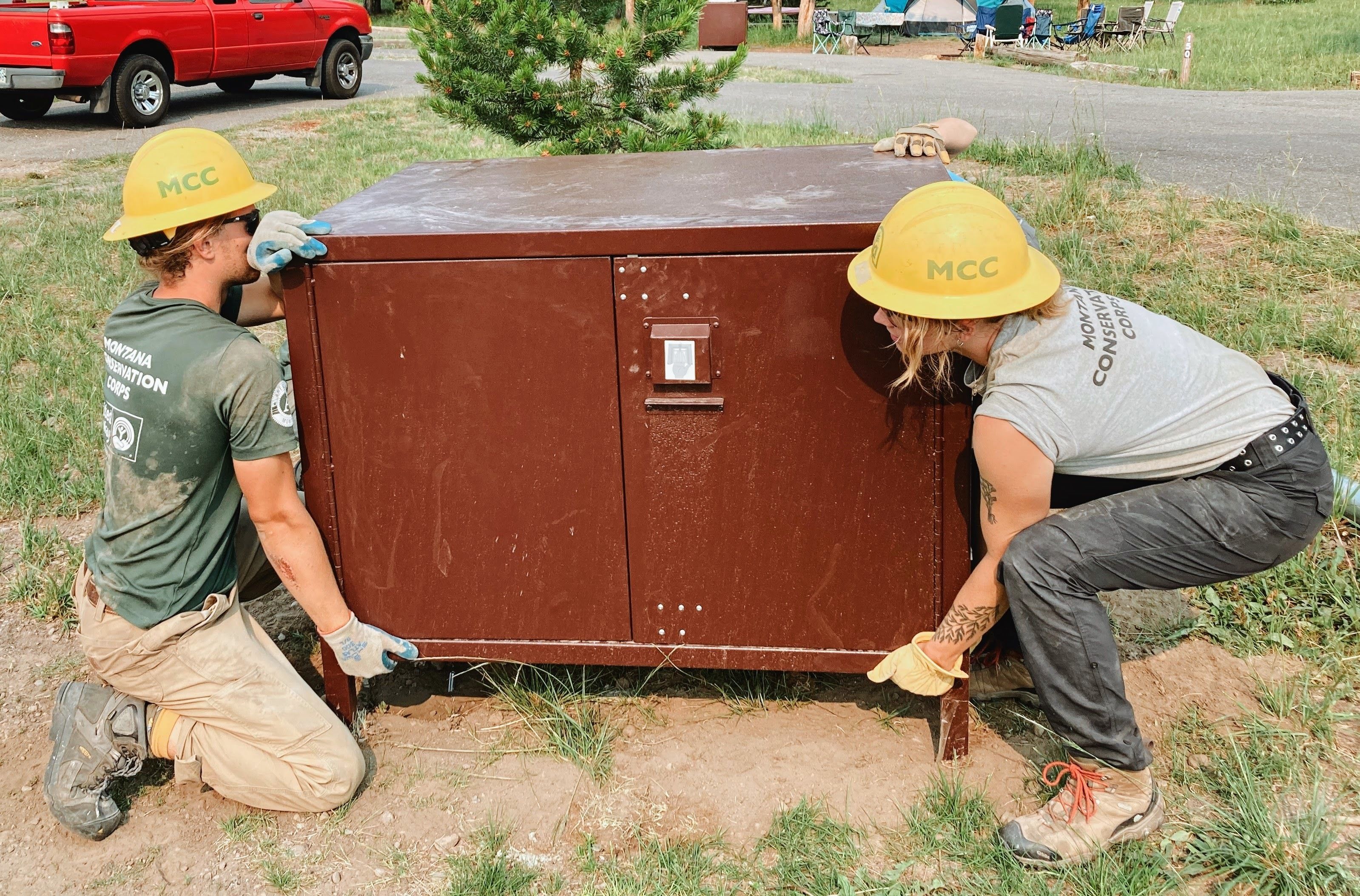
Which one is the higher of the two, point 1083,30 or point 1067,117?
point 1083,30

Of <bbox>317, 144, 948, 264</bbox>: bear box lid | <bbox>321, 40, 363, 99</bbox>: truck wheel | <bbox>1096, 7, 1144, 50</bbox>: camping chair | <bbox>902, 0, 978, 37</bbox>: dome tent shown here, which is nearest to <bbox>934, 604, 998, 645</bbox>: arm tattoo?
<bbox>317, 144, 948, 264</bbox>: bear box lid

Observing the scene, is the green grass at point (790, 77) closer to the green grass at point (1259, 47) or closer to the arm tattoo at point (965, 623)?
the green grass at point (1259, 47)

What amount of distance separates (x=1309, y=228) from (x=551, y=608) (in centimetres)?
457

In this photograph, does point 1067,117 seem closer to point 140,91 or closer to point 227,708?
point 140,91

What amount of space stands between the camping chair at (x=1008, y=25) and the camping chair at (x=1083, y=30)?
0.74m

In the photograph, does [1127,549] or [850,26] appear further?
[850,26]

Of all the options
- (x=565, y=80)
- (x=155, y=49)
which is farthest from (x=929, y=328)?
(x=155, y=49)

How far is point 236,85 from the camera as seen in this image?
1411 centimetres

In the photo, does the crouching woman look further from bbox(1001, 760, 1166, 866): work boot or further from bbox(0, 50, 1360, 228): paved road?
bbox(0, 50, 1360, 228): paved road

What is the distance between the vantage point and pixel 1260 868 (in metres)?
2.41

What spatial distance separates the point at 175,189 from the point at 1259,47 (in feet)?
67.7

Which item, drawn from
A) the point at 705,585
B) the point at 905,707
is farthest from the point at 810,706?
the point at 705,585

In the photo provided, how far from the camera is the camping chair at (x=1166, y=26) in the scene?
886 inches

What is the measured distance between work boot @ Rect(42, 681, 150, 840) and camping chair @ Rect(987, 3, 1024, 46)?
2384 centimetres
